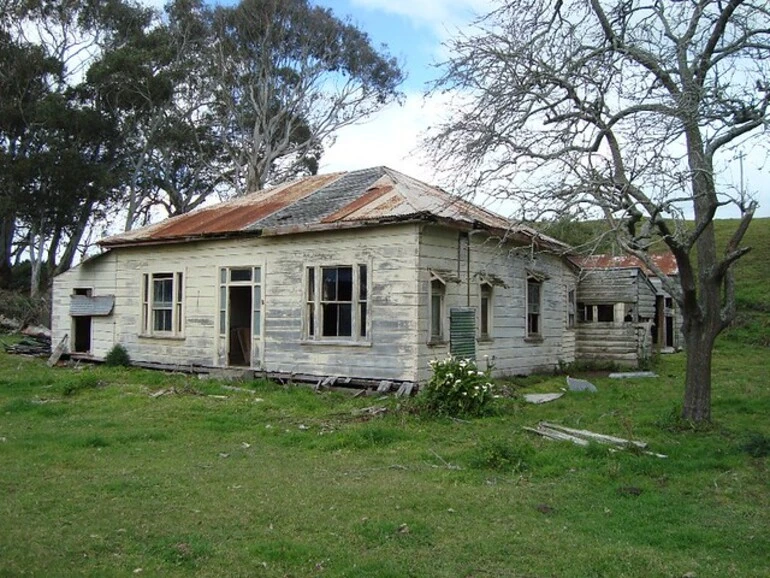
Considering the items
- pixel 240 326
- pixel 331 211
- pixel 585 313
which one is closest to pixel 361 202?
pixel 331 211

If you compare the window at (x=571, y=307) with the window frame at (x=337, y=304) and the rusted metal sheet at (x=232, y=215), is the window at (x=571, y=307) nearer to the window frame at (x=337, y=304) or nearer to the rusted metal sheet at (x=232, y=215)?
the rusted metal sheet at (x=232, y=215)

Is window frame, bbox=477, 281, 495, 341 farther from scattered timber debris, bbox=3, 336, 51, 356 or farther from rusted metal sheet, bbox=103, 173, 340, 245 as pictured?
scattered timber debris, bbox=3, 336, 51, 356

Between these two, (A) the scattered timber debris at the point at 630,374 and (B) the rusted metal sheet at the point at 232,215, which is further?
(A) the scattered timber debris at the point at 630,374

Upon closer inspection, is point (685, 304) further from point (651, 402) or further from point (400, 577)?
point (400, 577)

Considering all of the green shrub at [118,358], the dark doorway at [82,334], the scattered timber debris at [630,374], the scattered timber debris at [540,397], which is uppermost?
the dark doorway at [82,334]

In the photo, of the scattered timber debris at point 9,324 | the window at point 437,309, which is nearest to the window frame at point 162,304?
the window at point 437,309

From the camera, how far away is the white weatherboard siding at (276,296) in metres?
13.7

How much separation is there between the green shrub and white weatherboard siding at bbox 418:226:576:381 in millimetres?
9203

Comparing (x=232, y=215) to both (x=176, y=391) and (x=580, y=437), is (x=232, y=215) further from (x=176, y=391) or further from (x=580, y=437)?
(x=580, y=437)

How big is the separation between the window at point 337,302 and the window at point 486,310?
9.98 feet

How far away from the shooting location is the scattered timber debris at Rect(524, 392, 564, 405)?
13587mm

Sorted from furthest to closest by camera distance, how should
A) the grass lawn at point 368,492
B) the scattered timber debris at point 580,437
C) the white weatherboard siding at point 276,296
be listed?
1. the white weatherboard siding at point 276,296
2. the scattered timber debris at point 580,437
3. the grass lawn at point 368,492

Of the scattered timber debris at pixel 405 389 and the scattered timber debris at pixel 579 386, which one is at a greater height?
the scattered timber debris at pixel 405 389

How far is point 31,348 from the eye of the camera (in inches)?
867
